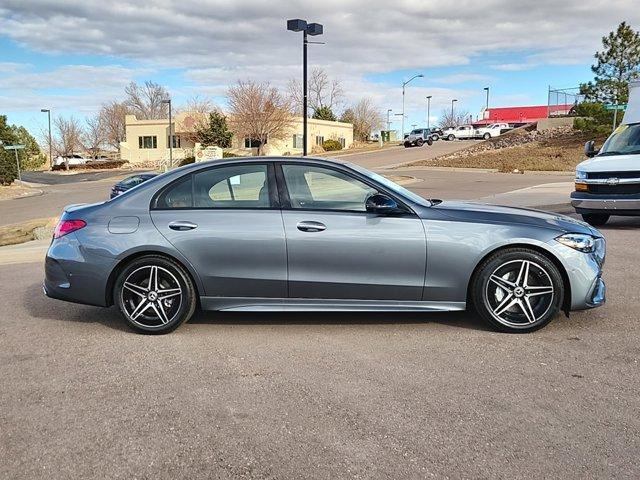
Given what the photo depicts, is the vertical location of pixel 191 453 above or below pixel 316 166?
below

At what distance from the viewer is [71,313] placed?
5.91m

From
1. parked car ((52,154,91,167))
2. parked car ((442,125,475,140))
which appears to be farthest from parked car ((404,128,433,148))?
parked car ((52,154,91,167))

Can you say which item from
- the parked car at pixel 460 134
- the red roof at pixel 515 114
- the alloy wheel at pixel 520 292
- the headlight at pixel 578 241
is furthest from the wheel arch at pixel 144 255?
the red roof at pixel 515 114

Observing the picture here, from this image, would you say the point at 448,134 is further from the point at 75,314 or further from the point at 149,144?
the point at 75,314

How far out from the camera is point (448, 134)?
7575 cm

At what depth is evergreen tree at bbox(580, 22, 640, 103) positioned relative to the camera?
34.1 meters

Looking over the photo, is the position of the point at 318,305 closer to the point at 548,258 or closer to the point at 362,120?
the point at 548,258

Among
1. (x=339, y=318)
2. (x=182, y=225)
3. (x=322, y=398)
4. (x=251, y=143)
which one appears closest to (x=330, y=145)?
(x=251, y=143)

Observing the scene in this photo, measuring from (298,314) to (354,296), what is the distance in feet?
3.00

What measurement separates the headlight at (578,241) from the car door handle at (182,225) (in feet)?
10.1

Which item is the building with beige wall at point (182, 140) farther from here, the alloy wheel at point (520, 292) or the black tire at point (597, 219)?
the alloy wheel at point (520, 292)

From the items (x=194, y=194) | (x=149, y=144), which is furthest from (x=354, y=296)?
(x=149, y=144)

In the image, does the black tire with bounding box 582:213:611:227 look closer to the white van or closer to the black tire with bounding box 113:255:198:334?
the white van

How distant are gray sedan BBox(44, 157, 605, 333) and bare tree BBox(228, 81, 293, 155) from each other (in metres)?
52.8
